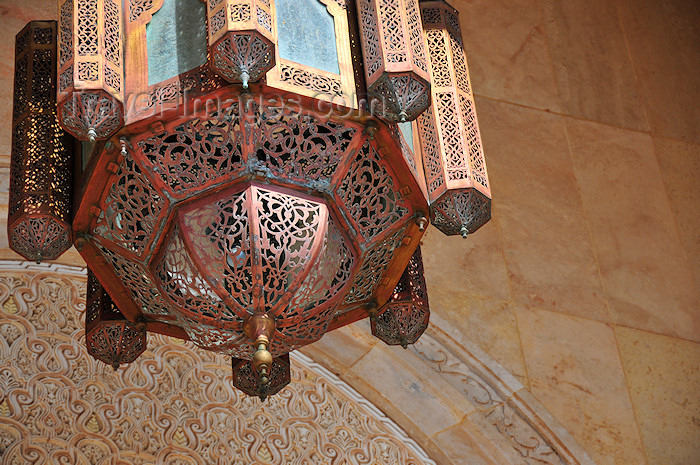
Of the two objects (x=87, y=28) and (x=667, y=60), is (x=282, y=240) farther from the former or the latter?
(x=667, y=60)

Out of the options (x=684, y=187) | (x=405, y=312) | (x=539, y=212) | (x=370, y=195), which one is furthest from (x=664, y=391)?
(x=370, y=195)

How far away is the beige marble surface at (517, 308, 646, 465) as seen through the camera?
456 cm

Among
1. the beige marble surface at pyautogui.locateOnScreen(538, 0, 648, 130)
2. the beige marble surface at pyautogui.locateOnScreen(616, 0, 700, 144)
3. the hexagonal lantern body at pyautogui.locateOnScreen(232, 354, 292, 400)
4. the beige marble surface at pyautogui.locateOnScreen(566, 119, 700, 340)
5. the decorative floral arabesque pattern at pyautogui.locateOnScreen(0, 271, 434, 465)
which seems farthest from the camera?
the beige marble surface at pyautogui.locateOnScreen(616, 0, 700, 144)

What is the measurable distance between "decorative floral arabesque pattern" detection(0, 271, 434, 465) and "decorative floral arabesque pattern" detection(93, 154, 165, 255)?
1.46 m

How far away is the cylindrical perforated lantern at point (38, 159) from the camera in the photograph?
2875 millimetres

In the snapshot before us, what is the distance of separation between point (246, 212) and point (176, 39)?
0.48m

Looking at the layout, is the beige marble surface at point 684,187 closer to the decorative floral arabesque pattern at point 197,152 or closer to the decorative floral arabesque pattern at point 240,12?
the decorative floral arabesque pattern at point 197,152

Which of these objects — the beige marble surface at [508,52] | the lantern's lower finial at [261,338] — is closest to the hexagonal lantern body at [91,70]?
the lantern's lower finial at [261,338]

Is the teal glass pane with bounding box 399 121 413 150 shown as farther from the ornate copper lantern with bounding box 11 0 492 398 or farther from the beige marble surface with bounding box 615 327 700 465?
the beige marble surface with bounding box 615 327 700 465

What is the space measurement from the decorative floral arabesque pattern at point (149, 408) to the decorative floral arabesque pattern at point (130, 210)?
4.79 feet

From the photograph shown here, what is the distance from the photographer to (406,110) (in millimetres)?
2742

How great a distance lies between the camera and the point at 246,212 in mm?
2668

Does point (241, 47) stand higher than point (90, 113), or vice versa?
point (241, 47)

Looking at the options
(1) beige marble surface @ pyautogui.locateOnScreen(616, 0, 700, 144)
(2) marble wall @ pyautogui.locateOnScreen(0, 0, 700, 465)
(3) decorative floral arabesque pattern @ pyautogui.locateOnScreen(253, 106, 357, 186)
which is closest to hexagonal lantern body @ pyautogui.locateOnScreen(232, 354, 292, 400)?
(3) decorative floral arabesque pattern @ pyautogui.locateOnScreen(253, 106, 357, 186)
